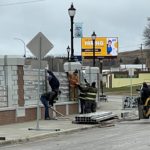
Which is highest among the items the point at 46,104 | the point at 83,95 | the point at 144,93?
the point at 144,93

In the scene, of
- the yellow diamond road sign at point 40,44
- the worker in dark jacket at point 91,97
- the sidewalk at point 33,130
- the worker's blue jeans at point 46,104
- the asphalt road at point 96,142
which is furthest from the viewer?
the worker in dark jacket at point 91,97

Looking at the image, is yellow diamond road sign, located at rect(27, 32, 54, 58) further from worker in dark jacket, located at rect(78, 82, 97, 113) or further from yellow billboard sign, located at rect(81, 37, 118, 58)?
yellow billboard sign, located at rect(81, 37, 118, 58)

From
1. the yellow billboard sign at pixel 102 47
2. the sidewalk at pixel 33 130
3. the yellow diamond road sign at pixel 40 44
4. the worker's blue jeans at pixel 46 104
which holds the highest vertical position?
the yellow billboard sign at pixel 102 47

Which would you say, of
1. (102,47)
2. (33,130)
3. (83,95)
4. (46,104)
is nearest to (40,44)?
(33,130)

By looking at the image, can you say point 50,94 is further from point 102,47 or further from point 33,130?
point 102,47

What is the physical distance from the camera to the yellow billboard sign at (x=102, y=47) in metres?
94.2

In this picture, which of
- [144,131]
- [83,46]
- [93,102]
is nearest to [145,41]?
[83,46]

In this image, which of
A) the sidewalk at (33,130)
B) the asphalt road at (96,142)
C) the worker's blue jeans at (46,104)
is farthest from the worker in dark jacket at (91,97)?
the asphalt road at (96,142)

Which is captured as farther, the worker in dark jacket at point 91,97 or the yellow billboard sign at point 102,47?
the yellow billboard sign at point 102,47

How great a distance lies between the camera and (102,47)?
94625 mm

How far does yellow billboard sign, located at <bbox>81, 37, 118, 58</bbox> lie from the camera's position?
94.2m

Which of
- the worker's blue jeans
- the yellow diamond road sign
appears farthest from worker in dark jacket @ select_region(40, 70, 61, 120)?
the yellow diamond road sign

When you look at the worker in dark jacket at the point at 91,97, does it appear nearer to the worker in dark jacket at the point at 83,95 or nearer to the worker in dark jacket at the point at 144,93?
the worker in dark jacket at the point at 83,95

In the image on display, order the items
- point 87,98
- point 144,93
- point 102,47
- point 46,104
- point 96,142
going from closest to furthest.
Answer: point 96,142, point 46,104, point 144,93, point 87,98, point 102,47
